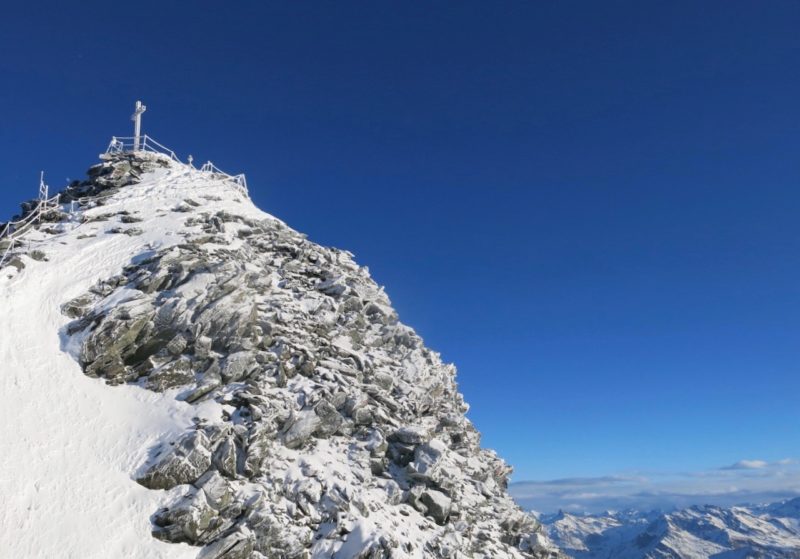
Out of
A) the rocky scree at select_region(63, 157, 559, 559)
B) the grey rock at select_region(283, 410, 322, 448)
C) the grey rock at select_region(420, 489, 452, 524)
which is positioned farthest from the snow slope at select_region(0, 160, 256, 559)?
the grey rock at select_region(420, 489, 452, 524)

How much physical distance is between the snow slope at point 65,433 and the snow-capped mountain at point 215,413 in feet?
0.23

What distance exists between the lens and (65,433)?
21938 mm

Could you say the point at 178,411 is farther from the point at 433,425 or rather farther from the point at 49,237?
the point at 49,237

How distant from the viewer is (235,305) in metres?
29.4

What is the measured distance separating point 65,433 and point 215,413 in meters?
5.84

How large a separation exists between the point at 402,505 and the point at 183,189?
33311mm

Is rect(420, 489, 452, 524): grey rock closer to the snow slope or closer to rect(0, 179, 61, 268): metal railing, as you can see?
the snow slope

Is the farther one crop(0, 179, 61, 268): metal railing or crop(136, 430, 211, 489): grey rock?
crop(0, 179, 61, 268): metal railing

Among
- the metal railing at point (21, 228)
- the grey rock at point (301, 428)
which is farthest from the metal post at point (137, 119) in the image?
the grey rock at point (301, 428)

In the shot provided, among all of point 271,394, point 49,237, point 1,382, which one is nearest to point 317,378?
point 271,394

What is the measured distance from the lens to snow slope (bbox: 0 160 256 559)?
61.4 feet

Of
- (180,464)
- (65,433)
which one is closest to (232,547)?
(180,464)

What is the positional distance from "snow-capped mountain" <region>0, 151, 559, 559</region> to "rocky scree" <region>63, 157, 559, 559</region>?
0.30 feet

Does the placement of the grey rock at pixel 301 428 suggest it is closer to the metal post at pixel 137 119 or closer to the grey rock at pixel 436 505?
the grey rock at pixel 436 505
